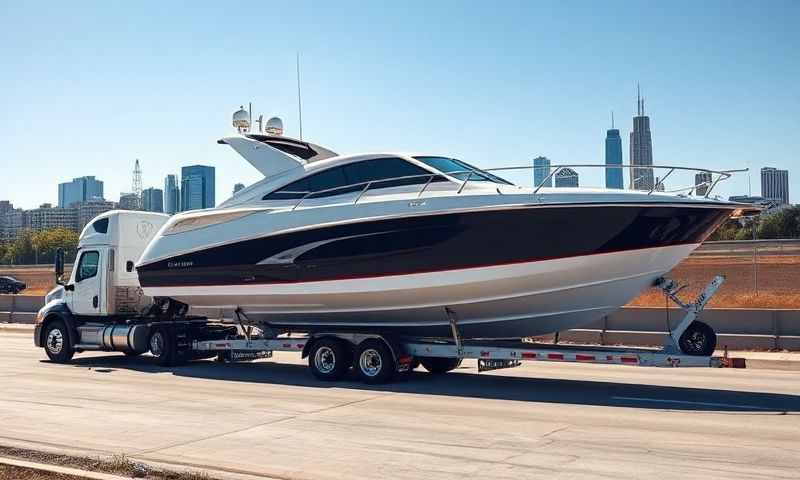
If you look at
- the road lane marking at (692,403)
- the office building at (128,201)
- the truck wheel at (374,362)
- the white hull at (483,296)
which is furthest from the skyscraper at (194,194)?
the office building at (128,201)

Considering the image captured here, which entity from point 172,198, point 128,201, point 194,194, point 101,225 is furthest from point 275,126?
point 128,201

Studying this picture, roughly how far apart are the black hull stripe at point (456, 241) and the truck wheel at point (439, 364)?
242cm

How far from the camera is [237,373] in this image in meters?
15.5

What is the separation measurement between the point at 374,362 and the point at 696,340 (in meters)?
5.03

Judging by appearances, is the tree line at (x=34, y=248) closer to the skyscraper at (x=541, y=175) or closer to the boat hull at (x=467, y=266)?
the boat hull at (x=467, y=266)

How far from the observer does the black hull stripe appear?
1166 cm

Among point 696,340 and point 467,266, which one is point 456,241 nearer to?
point 467,266

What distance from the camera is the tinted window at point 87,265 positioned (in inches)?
711

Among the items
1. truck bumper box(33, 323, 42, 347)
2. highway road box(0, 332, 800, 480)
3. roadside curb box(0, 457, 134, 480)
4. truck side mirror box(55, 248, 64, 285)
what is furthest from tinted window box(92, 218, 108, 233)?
roadside curb box(0, 457, 134, 480)

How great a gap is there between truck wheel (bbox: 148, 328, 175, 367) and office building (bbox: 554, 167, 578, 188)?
8.75 m

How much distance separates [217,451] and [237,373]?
24.1 feet

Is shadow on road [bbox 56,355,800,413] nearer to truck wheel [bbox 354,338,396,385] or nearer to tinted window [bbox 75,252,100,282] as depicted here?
truck wheel [bbox 354,338,396,385]

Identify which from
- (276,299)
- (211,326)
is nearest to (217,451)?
(276,299)

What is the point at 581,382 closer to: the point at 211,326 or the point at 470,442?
the point at 470,442
